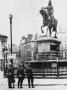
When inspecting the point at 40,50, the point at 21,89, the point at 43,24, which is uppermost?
the point at 43,24

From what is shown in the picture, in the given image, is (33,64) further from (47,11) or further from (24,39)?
A: (24,39)

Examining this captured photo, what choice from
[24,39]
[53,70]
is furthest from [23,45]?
[53,70]

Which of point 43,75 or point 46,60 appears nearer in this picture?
point 43,75

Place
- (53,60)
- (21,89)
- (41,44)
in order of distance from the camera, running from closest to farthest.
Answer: (21,89)
(53,60)
(41,44)

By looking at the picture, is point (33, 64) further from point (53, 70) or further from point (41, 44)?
point (53, 70)

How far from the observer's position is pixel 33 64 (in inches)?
1499

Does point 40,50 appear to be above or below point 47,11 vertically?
below

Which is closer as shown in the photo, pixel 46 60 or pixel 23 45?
pixel 46 60

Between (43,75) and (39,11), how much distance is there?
1109 centimetres

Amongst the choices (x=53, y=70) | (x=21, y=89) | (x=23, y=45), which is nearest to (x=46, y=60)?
(x=53, y=70)

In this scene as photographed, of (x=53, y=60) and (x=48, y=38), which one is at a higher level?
(x=48, y=38)

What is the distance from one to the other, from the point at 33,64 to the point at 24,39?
83284 millimetres

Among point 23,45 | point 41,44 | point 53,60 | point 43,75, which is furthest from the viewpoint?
point 23,45

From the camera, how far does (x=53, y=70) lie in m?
32.1
